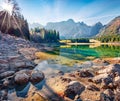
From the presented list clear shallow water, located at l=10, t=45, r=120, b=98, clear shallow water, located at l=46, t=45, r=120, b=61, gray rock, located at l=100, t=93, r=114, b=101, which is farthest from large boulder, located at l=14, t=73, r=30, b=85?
clear shallow water, located at l=46, t=45, r=120, b=61

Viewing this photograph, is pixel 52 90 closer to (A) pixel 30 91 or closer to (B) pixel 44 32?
(A) pixel 30 91

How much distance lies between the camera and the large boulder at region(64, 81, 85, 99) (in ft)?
55.0

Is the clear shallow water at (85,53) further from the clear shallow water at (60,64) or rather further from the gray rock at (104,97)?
the gray rock at (104,97)

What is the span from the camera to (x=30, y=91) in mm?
17562

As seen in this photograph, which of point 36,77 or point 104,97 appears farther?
point 36,77

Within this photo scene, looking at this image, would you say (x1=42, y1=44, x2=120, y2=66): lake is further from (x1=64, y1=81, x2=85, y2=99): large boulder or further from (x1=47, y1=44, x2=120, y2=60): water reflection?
(x1=64, y1=81, x2=85, y2=99): large boulder

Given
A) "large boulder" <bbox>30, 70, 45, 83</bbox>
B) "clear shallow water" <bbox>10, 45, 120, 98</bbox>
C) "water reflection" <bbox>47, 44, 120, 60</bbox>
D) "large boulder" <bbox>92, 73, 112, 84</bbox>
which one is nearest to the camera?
"clear shallow water" <bbox>10, 45, 120, 98</bbox>

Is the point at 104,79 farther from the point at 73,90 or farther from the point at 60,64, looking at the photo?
the point at 60,64

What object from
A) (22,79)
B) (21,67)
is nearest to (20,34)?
(21,67)

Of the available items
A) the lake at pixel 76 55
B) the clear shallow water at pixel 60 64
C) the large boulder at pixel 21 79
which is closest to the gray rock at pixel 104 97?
the clear shallow water at pixel 60 64

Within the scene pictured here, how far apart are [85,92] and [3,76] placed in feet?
34.3

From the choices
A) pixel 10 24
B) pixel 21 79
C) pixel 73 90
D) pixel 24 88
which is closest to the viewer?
pixel 73 90

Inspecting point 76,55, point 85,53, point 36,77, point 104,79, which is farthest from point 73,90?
point 85,53

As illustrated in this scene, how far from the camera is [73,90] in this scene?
1720 centimetres
